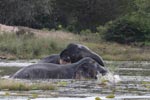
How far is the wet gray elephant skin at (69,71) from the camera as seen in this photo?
22205 millimetres

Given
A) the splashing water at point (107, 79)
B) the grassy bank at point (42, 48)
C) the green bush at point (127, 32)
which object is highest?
the green bush at point (127, 32)

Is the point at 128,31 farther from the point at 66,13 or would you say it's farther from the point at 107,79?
the point at 107,79

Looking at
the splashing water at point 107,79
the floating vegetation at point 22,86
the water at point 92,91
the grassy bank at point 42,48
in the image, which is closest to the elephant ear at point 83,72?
the splashing water at point 107,79

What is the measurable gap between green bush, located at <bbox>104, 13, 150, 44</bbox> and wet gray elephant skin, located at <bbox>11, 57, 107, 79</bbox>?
33184 mm

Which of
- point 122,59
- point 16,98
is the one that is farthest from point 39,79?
point 122,59

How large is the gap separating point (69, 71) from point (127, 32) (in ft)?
114

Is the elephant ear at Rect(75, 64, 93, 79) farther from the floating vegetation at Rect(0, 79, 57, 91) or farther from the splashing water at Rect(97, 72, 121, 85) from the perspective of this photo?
the floating vegetation at Rect(0, 79, 57, 91)

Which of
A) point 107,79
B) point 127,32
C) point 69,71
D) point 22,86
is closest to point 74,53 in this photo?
point 69,71

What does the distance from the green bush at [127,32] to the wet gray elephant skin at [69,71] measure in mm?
33184

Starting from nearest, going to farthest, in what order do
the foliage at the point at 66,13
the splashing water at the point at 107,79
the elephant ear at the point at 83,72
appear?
the splashing water at the point at 107,79 → the elephant ear at the point at 83,72 → the foliage at the point at 66,13

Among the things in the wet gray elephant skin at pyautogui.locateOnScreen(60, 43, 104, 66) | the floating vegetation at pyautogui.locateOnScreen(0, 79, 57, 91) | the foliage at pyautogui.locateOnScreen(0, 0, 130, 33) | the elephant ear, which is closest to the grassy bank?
the foliage at pyautogui.locateOnScreen(0, 0, 130, 33)

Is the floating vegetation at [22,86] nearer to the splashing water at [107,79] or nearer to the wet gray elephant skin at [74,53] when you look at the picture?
the splashing water at [107,79]

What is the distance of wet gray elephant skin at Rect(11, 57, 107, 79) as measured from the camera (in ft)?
72.9

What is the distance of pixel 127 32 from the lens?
56.7m
